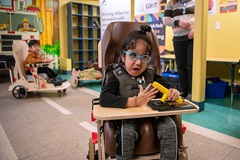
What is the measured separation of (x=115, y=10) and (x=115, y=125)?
3458 millimetres

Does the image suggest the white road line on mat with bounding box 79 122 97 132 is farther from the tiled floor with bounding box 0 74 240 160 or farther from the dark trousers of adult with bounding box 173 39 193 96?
the dark trousers of adult with bounding box 173 39 193 96

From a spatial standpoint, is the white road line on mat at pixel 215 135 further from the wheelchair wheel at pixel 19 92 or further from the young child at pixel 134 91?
the wheelchair wheel at pixel 19 92

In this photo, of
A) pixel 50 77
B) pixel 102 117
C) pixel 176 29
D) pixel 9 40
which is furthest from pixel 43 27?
pixel 102 117

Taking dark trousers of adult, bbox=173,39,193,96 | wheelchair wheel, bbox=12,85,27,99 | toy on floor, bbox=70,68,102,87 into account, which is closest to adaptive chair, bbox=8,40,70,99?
wheelchair wheel, bbox=12,85,27,99

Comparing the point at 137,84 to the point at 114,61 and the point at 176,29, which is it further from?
the point at 176,29

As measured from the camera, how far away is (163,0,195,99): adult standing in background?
114 inches

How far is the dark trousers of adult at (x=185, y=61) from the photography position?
2.96 meters

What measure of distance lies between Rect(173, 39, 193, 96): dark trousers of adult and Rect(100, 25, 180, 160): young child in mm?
1609

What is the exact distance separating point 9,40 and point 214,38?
461 centimetres

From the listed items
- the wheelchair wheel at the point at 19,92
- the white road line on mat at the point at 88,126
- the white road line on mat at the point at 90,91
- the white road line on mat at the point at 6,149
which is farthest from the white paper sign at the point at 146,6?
the white road line on mat at the point at 6,149

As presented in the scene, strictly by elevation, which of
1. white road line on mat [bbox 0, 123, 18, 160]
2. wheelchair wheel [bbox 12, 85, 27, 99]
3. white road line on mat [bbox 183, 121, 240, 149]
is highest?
wheelchair wheel [bbox 12, 85, 27, 99]

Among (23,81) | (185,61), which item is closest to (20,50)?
(23,81)

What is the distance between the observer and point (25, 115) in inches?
112

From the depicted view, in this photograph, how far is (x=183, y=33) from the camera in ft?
9.71
